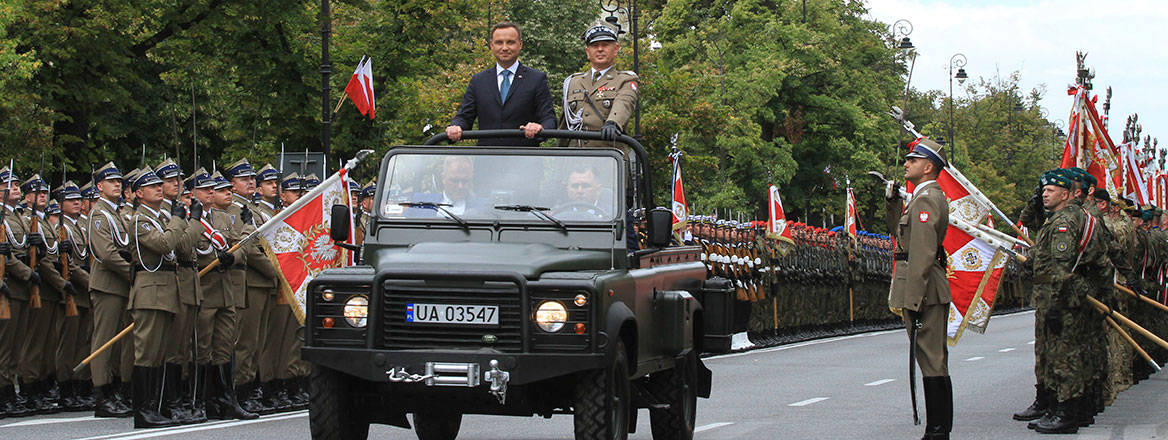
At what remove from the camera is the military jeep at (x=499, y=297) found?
8.70m

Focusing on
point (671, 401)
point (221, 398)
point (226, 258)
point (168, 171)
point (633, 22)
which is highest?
point (633, 22)

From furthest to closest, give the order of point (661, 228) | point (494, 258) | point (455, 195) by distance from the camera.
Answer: point (455, 195)
point (661, 228)
point (494, 258)

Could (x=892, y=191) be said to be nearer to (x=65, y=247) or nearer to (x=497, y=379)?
(x=497, y=379)

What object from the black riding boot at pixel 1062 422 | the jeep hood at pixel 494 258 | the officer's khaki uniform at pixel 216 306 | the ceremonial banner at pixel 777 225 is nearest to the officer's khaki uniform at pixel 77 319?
the officer's khaki uniform at pixel 216 306

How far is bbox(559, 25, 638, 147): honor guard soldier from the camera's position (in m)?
12.1

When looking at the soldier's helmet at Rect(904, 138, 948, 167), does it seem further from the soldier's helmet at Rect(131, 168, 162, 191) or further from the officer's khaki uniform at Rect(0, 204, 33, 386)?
the officer's khaki uniform at Rect(0, 204, 33, 386)

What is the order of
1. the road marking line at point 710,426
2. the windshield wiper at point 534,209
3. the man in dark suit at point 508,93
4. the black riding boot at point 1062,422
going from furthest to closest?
the black riding boot at point 1062,422, the road marking line at point 710,426, the man in dark suit at point 508,93, the windshield wiper at point 534,209

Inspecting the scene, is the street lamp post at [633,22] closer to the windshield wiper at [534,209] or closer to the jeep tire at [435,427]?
the jeep tire at [435,427]

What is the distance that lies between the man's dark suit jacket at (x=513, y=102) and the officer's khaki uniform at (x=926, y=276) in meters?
2.67

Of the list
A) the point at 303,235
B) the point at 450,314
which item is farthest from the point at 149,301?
the point at 450,314

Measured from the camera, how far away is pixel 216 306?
47.0ft

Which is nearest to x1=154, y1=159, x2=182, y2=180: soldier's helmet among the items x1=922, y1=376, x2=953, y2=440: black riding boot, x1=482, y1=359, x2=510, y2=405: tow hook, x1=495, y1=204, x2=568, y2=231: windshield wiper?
x1=495, y1=204, x2=568, y2=231: windshield wiper

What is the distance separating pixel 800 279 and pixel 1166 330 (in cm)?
971

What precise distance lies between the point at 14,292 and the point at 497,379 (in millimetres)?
8312
